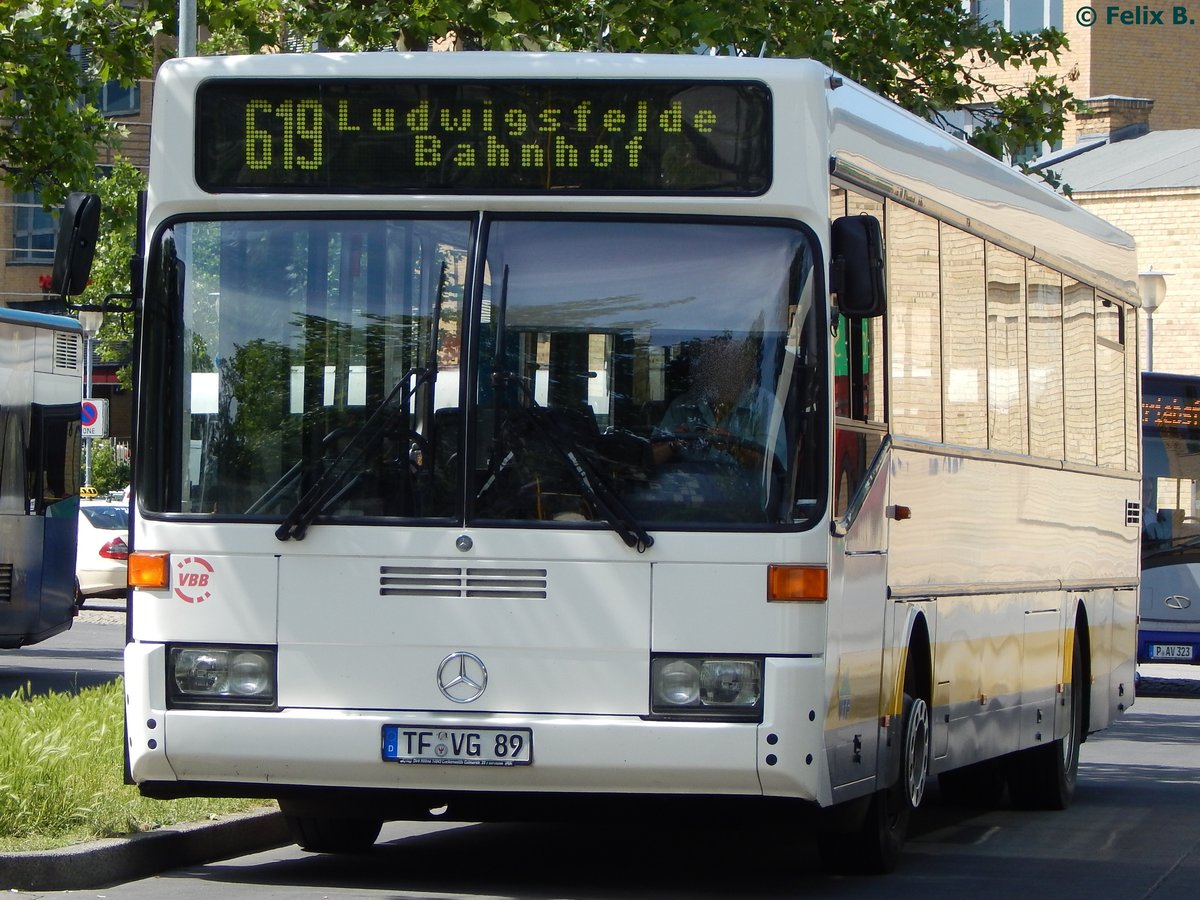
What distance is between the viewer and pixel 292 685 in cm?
861

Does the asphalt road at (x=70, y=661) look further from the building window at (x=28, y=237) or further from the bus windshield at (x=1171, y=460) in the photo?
the building window at (x=28, y=237)

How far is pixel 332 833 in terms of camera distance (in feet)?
33.9

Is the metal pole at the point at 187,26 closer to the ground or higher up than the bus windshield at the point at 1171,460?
higher up

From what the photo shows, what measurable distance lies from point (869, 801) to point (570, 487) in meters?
2.25

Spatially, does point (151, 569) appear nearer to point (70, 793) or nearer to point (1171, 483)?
point (70, 793)

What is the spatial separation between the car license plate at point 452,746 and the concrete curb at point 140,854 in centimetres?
146

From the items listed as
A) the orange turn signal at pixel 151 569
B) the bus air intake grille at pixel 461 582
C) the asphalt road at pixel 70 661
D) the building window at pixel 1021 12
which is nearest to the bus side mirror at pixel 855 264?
the bus air intake grille at pixel 461 582

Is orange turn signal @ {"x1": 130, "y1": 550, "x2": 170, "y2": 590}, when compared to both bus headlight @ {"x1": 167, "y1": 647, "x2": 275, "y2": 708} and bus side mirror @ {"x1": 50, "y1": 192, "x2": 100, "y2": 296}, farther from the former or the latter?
bus side mirror @ {"x1": 50, "y1": 192, "x2": 100, "y2": 296}

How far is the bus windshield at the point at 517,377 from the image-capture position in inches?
337

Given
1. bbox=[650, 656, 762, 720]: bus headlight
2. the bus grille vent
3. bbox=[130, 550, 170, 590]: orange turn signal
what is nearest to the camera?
bbox=[650, 656, 762, 720]: bus headlight

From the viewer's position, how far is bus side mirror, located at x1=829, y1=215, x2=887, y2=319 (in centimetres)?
866

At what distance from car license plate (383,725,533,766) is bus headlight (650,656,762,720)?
0.54 m

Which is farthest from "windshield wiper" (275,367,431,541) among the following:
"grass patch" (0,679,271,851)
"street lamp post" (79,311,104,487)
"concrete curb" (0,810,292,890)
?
"street lamp post" (79,311,104,487)

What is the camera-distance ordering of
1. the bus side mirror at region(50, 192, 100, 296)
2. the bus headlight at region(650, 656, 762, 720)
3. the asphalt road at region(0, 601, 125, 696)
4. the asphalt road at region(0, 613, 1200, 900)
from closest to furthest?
the bus headlight at region(650, 656, 762, 720)
the bus side mirror at region(50, 192, 100, 296)
the asphalt road at region(0, 613, 1200, 900)
the asphalt road at region(0, 601, 125, 696)
